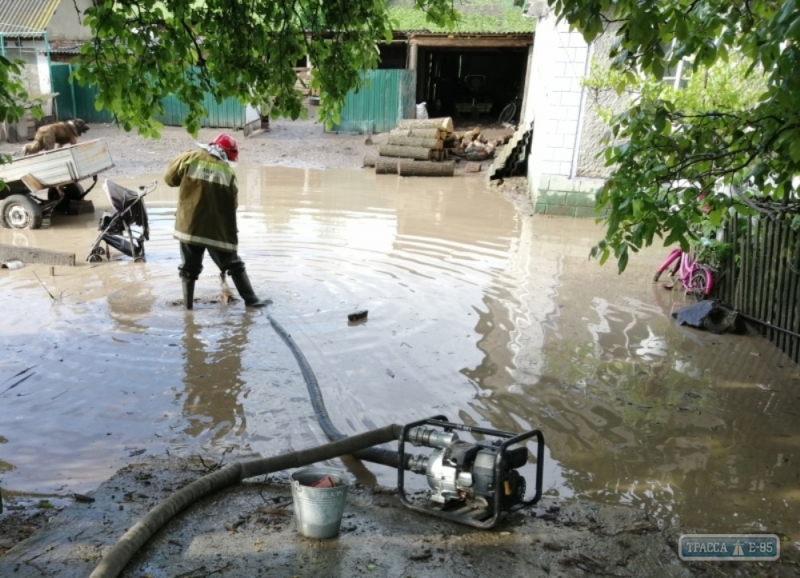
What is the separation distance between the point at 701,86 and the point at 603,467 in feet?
22.1

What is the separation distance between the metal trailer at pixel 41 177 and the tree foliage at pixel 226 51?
6.55m

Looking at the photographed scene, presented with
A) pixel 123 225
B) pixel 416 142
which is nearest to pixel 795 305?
pixel 123 225

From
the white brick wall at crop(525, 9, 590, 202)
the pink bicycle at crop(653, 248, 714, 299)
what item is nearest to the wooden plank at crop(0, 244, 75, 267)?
the pink bicycle at crop(653, 248, 714, 299)

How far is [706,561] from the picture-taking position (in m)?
3.62

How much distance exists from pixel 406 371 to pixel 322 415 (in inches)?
52.9

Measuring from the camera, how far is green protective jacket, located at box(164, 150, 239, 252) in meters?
7.51

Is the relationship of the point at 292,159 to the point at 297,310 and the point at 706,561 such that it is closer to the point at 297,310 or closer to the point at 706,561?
the point at 297,310

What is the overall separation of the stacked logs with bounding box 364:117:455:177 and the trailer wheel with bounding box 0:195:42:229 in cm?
893

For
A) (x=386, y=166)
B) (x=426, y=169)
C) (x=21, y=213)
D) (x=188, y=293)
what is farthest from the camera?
(x=386, y=166)


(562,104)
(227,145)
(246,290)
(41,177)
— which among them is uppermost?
(562,104)

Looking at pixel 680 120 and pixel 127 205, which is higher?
pixel 680 120

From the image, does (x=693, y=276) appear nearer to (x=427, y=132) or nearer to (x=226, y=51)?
(x=226, y=51)

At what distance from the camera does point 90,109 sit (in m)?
24.9

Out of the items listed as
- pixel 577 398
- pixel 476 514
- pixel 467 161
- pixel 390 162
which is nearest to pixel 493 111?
pixel 467 161
